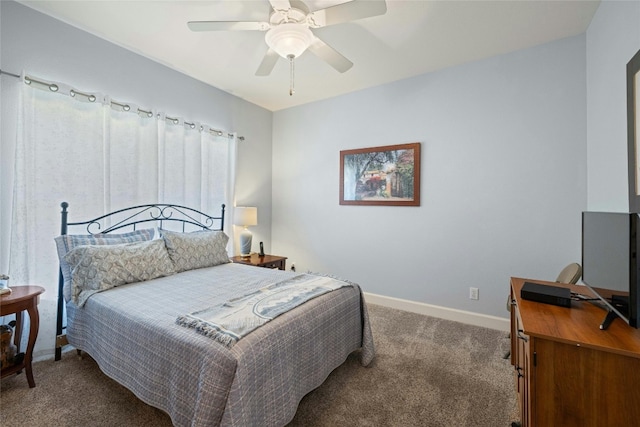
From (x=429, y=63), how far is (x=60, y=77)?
3.43 m

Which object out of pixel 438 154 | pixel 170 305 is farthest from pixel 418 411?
pixel 438 154

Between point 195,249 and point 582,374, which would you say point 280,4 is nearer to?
point 195,249

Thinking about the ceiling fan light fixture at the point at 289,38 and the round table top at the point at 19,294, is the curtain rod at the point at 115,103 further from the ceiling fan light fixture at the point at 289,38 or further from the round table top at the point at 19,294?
the ceiling fan light fixture at the point at 289,38

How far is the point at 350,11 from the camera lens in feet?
5.38

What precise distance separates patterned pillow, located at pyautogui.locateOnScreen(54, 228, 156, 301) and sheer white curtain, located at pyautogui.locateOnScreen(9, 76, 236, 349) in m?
0.23

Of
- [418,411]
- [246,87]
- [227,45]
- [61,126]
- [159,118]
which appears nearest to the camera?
[418,411]

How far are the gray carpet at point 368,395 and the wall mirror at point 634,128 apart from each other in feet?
4.66

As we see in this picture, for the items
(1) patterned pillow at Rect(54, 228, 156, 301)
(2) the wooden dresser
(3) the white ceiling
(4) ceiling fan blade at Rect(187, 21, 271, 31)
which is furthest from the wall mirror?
(1) patterned pillow at Rect(54, 228, 156, 301)

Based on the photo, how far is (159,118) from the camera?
2.87 m

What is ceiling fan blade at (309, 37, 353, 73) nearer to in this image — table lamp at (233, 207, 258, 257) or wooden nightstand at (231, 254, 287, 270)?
table lamp at (233, 207, 258, 257)

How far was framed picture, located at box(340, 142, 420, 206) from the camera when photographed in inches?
127

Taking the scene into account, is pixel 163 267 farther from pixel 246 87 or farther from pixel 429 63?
pixel 429 63

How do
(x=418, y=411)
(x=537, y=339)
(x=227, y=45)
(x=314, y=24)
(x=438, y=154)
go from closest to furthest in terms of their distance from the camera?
(x=537, y=339), (x=418, y=411), (x=314, y=24), (x=227, y=45), (x=438, y=154)

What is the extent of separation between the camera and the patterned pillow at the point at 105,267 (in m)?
1.99
